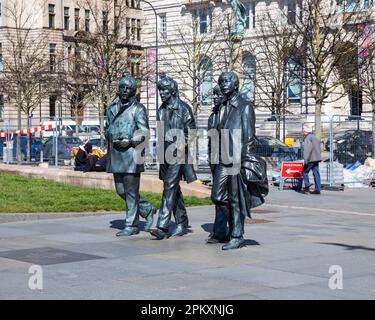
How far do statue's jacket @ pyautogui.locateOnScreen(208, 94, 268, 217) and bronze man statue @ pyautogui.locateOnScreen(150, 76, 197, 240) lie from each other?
107 cm

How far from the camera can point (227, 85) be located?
36.5ft

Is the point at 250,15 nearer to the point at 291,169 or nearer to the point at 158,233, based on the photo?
the point at 291,169

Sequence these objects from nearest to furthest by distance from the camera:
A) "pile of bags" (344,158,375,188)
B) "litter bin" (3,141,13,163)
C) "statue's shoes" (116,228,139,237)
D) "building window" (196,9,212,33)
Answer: "statue's shoes" (116,228,139,237) → "pile of bags" (344,158,375,188) → "litter bin" (3,141,13,163) → "building window" (196,9,212,33)

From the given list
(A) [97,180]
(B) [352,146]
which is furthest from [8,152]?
(A) [97,180]

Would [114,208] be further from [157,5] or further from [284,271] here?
[157,5]

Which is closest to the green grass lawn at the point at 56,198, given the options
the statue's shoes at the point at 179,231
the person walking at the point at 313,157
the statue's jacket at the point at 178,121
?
the statue's shoes at the point at 179,231

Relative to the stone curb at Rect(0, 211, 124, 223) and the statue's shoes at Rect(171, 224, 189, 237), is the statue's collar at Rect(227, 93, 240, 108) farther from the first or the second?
the stone curb at Rect(0, 211, 124, 223)

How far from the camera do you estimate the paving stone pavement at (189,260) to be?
8.31 meters

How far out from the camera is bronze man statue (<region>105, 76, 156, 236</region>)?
12.2 meters

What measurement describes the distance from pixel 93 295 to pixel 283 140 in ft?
62.4

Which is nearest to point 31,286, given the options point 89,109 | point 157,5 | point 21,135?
point 21,135

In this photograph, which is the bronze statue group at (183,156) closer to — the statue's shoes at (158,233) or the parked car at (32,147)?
the statue's shoes at (158,233)

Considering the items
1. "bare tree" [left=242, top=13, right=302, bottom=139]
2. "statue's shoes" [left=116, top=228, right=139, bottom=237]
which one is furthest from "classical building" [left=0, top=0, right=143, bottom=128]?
"statue's shoes" [left=116, top=228, right=139, bottom=237]

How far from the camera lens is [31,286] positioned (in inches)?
336
